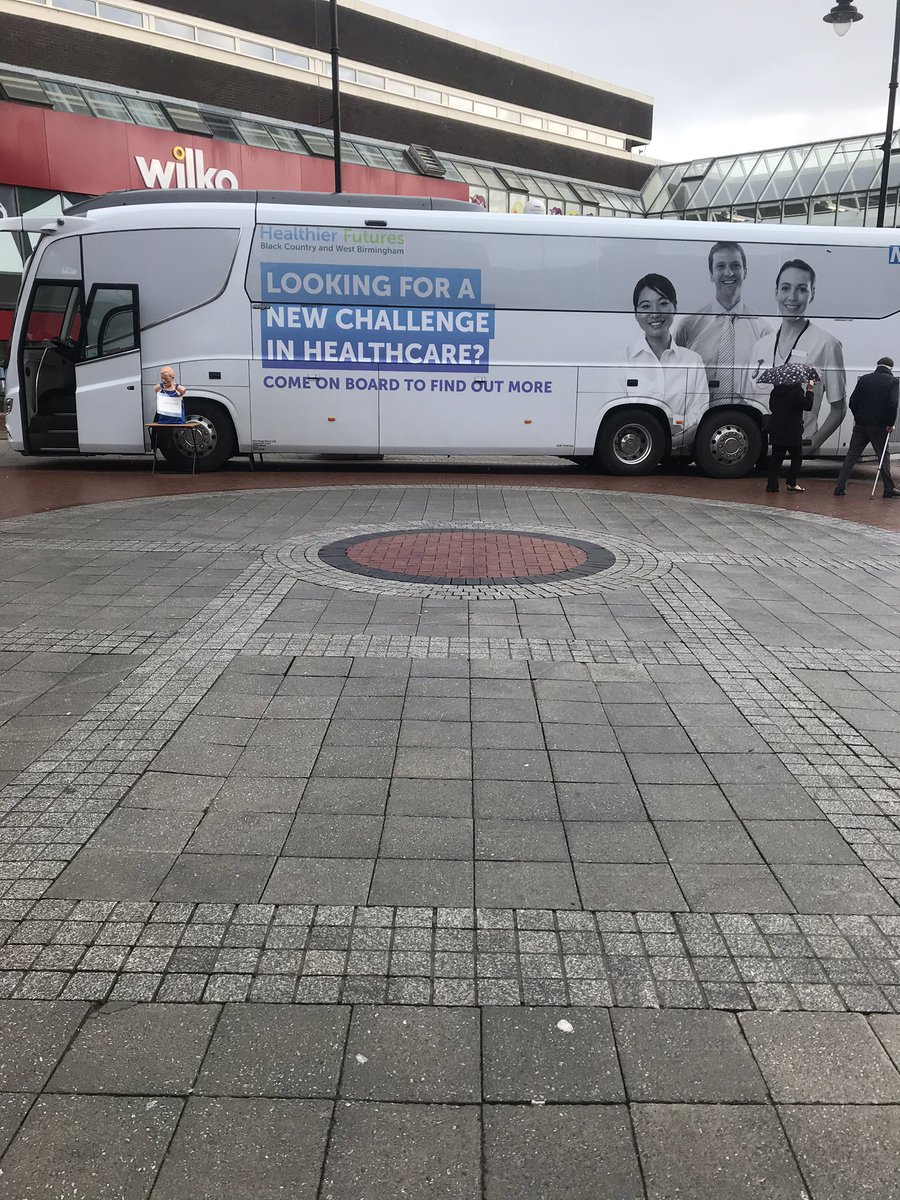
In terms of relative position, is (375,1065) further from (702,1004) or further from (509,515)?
(509,515)

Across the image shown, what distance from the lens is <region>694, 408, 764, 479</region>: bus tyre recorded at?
1437cm

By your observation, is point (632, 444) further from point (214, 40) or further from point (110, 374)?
point (214, 40)

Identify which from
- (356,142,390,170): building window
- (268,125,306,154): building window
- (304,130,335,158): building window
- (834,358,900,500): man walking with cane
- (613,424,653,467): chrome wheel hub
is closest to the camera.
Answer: (834,358,900,500): man walking with cane

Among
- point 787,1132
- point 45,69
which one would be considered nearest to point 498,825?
point 787,1132

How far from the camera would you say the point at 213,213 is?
13.3 metres

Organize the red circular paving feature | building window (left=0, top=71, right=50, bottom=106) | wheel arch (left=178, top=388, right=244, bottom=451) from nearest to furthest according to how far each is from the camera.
Answer: the red circular paving feature, wheel arch (left=178, top=388, right=244, bottom=451), building window (left=0, top=71, right=50, bottom=106)

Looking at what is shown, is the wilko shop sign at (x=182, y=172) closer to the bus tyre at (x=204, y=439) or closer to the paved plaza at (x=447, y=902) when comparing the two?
the bus tyre at (x=204, y=439)

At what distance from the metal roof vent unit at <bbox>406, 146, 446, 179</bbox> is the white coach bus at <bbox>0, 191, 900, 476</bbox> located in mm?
20076

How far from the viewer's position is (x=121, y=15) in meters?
27.4

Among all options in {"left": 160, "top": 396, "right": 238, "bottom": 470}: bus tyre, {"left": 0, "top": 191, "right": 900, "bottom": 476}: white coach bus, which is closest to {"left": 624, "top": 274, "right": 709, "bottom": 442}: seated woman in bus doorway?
{"left": 0, "top": 191, "right": 900, "bottom": 476}: white coach bus

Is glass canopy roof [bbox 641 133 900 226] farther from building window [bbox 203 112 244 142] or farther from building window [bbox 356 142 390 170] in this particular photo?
building window [bbox 203 112 244 142]

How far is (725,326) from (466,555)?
307 inches

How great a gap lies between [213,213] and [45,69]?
16.6m

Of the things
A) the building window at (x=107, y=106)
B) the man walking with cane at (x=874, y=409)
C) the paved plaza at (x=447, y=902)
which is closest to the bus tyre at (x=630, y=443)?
the man walking with cane at (x=874, y=409)
